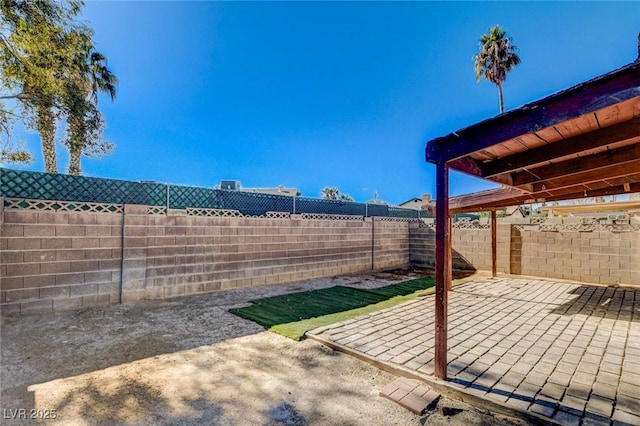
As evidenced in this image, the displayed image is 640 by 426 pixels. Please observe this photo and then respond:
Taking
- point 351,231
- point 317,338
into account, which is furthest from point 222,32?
point 317,338

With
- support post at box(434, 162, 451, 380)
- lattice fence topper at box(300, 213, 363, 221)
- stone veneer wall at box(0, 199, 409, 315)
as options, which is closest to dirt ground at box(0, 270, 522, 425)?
support post at box(434, 162, 451, 380)

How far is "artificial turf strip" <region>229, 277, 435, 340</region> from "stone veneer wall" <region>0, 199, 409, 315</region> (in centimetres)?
134

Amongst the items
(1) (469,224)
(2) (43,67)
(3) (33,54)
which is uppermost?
(3) (33,54)

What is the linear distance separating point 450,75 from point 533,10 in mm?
6522

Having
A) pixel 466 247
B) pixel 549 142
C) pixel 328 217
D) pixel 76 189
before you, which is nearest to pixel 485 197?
pixel 549 142

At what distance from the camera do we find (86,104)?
6.63m

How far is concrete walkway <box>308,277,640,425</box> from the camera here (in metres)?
2.17

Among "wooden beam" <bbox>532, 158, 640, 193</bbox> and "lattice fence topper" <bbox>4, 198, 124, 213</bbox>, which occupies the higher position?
"wooden beam" <bbox>532, 158, 640, 193</bbox>

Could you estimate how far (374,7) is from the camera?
905 centimetres

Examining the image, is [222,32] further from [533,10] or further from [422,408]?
[422,408]

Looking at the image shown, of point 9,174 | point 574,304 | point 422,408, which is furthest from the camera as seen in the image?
point 574,304

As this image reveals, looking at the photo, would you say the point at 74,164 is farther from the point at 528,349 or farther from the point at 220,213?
the point at 528,349

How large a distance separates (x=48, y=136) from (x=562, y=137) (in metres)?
10.4

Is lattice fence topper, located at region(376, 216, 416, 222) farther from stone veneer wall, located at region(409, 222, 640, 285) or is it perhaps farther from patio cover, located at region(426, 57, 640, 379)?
patio cover, located at region(426, 57, 640, 379)
